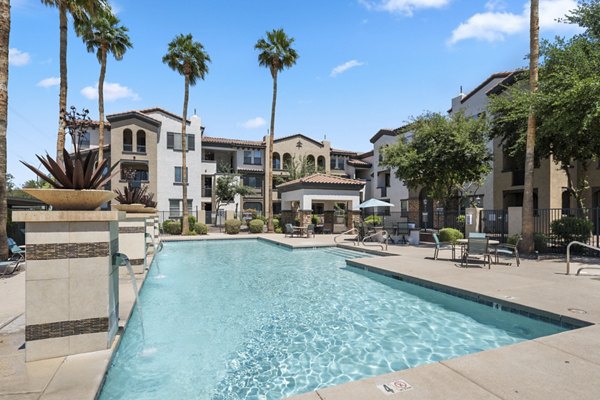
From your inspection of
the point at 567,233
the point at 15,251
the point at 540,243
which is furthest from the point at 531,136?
the point at 15,251

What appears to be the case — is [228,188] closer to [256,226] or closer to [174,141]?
[174,141]

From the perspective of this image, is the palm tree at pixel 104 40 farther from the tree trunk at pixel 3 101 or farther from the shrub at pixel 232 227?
the tree trunk at pixel 3 101

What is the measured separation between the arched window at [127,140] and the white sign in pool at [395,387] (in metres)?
36.5

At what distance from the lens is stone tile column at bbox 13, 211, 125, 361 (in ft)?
13.0

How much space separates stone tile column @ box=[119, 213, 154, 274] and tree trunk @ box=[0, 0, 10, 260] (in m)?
4.28

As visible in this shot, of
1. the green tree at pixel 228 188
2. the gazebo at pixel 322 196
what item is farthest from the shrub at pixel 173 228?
the green tree at pixel 228 188

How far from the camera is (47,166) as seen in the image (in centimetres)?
448

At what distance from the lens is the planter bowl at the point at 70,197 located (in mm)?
4062

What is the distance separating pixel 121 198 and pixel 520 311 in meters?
11.4

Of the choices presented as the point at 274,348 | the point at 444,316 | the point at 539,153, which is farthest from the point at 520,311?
the point at 539,153

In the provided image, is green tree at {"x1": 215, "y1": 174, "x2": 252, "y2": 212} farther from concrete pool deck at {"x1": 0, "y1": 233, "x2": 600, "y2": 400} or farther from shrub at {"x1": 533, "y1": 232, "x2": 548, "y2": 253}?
concrete pool deck at {"x1": 0, "y1": 233, "x2": 600, "y2": 400}

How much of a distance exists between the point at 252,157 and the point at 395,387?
3913 cm

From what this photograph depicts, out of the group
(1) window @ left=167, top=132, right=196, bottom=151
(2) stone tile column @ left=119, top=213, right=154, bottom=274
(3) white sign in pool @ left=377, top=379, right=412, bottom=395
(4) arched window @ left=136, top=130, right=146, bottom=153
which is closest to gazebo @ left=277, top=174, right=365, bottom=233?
(1) window @ left=167, top=132, right=196, bottom=151

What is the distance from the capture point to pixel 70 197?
13.7 ft
